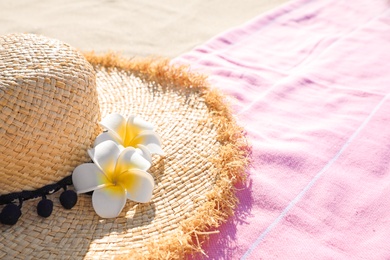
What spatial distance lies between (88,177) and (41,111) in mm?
173

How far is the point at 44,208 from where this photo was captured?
942 millimetres

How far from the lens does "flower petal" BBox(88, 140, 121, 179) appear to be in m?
1.00

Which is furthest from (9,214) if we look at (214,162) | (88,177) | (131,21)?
(131,21)

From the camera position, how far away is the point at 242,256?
3.37 ft

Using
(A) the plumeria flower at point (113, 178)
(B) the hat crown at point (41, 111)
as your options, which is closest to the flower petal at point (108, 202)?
(A) the plumeria flower at point (113, 178)

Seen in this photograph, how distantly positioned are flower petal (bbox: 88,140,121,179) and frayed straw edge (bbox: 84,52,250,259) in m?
0.19

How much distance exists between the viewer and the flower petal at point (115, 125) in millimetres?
1073

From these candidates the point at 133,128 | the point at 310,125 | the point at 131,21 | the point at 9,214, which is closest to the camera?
the point at 9,214

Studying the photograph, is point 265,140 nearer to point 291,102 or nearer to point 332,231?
point 291,102

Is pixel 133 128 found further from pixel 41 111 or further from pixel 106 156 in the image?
pixel 41 111

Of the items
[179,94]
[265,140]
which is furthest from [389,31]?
[179,94]

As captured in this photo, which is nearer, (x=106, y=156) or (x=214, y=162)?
(x=106, y=156)

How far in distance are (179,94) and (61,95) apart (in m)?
0.44

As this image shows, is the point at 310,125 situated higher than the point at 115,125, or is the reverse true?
the point at 115,125
